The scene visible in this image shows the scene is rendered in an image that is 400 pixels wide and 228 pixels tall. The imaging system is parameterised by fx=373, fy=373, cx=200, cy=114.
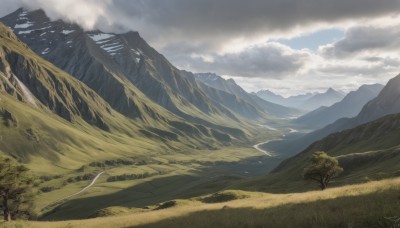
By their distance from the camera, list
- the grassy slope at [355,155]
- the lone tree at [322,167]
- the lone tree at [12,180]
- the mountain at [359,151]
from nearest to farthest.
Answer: the lone tree at [12,180] < the lone tree at [322,167] < the grassy slope at [355,155] < the mountain at [359,151]

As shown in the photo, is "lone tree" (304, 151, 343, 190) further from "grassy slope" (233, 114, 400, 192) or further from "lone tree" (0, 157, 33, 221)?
"lone tree" (0, 157, 33, 221)

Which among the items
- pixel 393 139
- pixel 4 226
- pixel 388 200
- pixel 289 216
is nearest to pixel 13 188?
pixel 4 226

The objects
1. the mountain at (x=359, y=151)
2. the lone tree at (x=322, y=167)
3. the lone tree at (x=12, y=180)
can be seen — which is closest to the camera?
the lone tree at (x=12, y=180)

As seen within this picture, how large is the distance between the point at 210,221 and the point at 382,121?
170933mm

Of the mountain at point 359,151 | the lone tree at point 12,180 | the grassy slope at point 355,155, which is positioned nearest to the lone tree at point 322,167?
the grassy slope at point 355,155

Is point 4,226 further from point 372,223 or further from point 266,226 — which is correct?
point 372,223

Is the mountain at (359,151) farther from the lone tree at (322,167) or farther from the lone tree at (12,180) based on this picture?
the lone tree at (12,180)

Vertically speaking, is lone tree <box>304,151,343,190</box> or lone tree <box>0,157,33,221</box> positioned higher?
lone tree <box>0,157,33,221</box>

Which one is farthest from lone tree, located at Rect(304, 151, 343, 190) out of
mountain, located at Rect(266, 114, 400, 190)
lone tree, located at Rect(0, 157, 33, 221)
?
lone tree, located at Rect(0, 157, 33, 221)

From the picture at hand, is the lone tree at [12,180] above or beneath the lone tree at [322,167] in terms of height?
above

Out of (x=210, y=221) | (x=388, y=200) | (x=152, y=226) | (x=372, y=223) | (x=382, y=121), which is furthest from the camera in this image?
(x=382, y=121)

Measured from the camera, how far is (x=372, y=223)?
53.9ft

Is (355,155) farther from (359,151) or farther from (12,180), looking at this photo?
(12,180)

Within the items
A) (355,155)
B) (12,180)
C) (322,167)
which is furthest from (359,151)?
(12,180)
